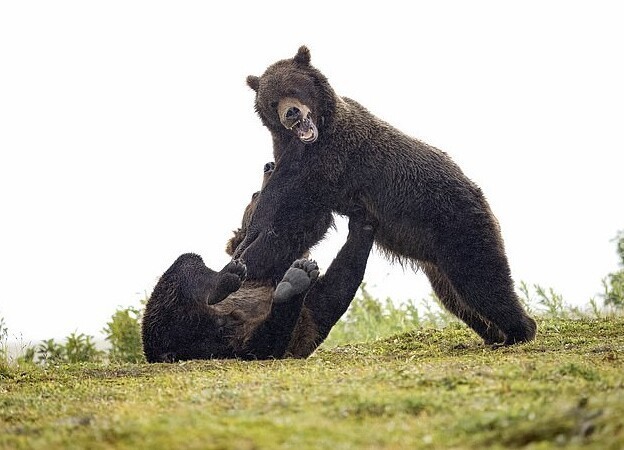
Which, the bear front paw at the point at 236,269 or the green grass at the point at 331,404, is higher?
the bear front paw at the point at 236,269

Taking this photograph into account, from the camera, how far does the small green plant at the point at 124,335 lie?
10438 millimetres

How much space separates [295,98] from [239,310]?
230 centimetres

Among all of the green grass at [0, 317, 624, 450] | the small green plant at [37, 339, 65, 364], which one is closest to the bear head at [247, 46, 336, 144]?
the green grass at [0, 317, 624, 450]

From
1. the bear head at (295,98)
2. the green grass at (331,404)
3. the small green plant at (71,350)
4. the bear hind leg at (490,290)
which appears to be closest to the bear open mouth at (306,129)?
the bear head at (295,98)

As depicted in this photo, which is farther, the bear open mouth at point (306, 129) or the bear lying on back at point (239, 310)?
the bear open mouth at point (306, 129)

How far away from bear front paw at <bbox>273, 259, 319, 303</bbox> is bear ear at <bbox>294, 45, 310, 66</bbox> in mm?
2903

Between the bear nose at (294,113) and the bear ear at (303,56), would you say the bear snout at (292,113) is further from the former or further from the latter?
the bear ear at (303,56)

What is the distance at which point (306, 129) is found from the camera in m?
8.45

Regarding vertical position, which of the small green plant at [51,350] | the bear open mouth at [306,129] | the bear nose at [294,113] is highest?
the bear nose at [294,113]

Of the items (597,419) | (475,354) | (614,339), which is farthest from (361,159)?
(597,419)

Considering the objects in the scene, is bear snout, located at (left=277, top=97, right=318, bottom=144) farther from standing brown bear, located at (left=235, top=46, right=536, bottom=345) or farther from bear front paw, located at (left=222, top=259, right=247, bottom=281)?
bear front paw, located at (left=222, top=259, right=247, bottom=281)

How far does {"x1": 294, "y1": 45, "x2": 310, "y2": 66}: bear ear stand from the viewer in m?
9.24

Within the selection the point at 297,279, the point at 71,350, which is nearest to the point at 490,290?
the point at 297,279

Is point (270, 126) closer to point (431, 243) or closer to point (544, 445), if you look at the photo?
point (431, 243)
